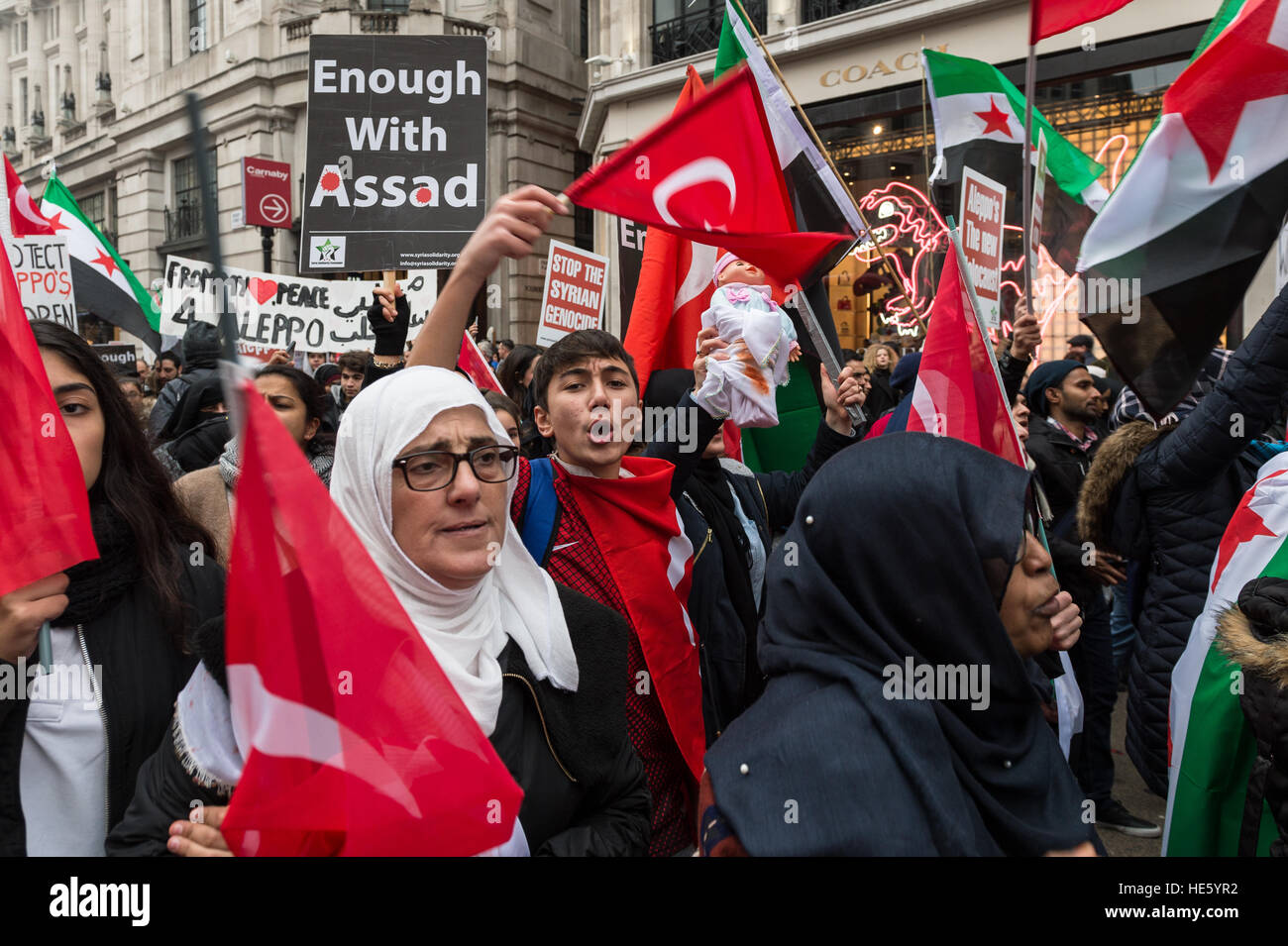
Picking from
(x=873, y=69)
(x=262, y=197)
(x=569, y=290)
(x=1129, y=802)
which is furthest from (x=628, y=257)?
(x=262, y=197)

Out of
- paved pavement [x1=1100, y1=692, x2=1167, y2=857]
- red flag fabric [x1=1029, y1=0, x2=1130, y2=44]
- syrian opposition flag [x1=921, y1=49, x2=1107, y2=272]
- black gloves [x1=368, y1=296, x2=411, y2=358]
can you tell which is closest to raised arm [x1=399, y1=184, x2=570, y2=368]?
black gloves [x1=368, y1=296, x2=411, y2=358]

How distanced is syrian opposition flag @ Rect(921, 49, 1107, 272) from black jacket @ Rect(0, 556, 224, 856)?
542 centimetres

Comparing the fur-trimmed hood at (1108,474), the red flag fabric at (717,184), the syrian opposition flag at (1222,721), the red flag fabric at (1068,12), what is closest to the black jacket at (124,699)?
the red flag fabric at (717,184)

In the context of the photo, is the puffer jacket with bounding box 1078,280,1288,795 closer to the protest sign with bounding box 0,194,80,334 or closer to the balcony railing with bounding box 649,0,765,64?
the protest sign with bounding box 0,194,80,334

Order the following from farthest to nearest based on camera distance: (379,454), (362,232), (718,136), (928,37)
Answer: (928,37)
(362,232)
(718,136)
(379,454)

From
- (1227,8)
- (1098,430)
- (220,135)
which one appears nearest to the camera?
(1227,8)

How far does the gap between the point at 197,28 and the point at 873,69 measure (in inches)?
714

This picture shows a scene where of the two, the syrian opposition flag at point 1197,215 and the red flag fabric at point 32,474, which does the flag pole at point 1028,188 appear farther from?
the red flag fabric at point 32,474

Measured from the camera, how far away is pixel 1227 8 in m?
3.26

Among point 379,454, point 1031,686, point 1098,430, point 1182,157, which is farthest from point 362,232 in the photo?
point 1098,430

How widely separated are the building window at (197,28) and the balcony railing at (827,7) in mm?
16106
